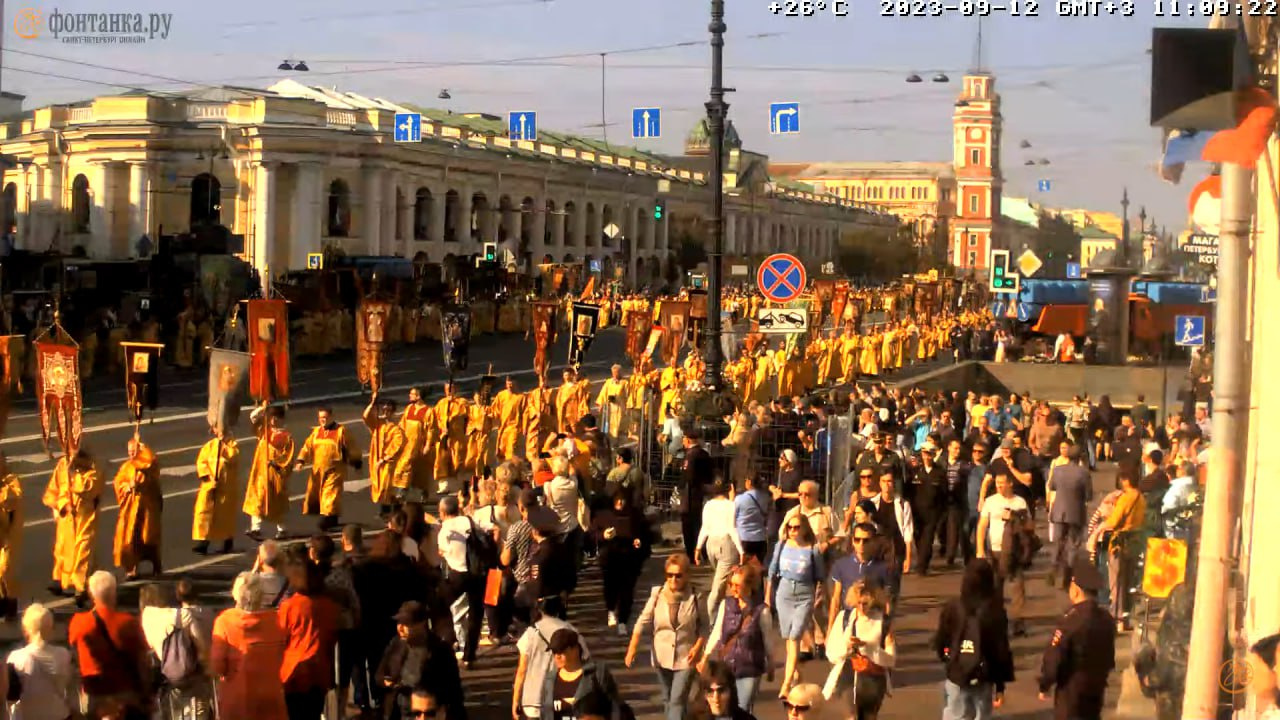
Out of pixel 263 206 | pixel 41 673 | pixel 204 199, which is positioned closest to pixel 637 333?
pixel 41 673

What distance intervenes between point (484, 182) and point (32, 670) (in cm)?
6468

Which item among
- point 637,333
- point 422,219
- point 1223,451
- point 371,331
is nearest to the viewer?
point 1223,451

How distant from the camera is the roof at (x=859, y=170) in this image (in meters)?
141

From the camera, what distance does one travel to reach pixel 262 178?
60875 mm

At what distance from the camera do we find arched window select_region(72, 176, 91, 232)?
6294 cm

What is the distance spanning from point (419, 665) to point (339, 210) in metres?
57.5

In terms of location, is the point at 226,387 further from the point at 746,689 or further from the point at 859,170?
the point at 859,170

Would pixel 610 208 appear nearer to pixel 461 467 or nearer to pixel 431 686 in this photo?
pixel 461 467

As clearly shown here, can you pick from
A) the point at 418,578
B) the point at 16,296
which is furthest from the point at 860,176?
the point at 418,578

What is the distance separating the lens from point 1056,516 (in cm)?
1457

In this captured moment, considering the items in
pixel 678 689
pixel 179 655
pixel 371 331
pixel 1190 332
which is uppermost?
pixel 1190 332

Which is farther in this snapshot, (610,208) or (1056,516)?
(610,208)

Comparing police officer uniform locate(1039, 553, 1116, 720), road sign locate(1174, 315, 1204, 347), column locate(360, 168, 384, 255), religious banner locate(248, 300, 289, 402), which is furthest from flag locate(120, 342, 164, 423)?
column locate(360, 168, 384, 255)

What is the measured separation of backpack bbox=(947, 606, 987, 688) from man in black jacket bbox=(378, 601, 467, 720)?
8.34 ft
